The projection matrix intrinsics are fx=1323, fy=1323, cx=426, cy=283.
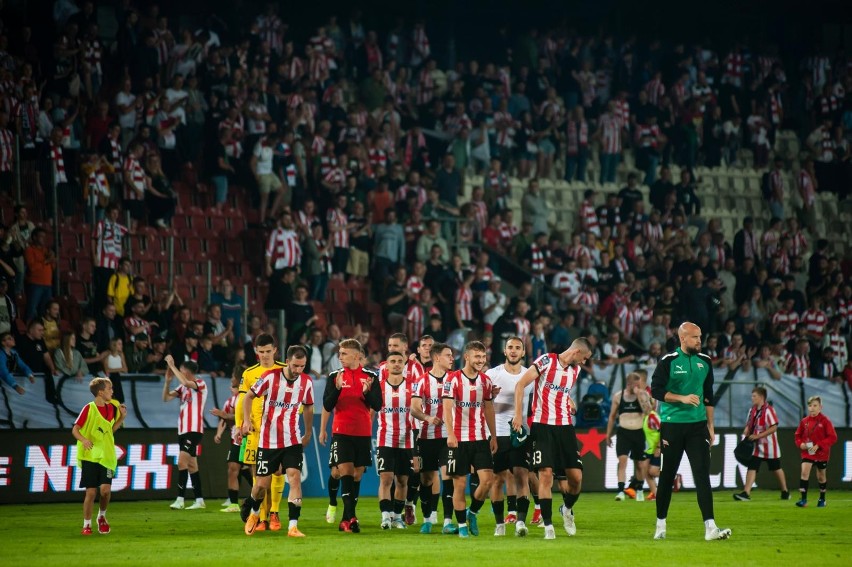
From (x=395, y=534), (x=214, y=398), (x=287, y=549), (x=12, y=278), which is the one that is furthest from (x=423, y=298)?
(x=287, y=549)

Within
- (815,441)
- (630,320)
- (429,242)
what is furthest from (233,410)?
(630,320)

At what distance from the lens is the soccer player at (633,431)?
2188 cm

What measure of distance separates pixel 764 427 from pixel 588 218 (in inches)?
359

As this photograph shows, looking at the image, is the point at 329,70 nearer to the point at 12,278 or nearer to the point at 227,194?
the point at 227,194

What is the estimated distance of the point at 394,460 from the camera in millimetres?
15773

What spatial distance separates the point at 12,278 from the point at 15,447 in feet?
11.7

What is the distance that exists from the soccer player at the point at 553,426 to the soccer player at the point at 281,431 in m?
2.43

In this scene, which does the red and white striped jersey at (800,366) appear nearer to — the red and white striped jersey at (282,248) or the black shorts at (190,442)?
the red and white striped jersey at (282,248)

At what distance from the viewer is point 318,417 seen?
22.3 meters

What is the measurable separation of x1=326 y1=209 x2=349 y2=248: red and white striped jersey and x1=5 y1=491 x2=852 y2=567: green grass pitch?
27.0 ft

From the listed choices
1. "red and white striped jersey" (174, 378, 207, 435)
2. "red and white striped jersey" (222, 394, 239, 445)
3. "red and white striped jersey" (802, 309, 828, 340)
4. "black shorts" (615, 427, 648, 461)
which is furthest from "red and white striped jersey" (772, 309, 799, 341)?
"red and white striped jersey" (174, 378, 207, 435)

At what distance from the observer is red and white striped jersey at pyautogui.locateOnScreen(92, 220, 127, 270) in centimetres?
2311

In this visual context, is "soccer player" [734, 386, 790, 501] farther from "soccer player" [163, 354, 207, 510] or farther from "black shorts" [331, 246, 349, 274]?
"soccer player" [163, 354, 207, 510]

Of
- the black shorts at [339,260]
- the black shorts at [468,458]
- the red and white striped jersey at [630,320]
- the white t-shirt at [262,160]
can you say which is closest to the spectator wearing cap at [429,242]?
the black shorts at [339,260]
